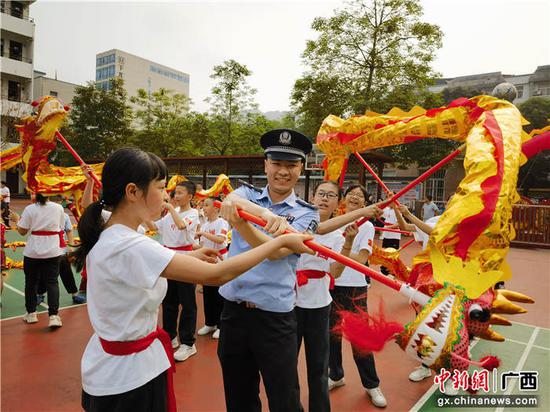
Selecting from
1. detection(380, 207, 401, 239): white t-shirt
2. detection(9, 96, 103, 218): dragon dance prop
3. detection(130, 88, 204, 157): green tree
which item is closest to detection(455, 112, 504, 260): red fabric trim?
detection(9, 96, 103, 218): dragon dance prop

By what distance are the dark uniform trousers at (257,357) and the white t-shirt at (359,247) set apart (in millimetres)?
1431

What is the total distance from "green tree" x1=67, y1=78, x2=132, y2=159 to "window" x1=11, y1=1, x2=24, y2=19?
6.81 meters

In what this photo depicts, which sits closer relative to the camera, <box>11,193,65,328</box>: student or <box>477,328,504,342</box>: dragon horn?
<box>477,328,504,342</box>: dragon horn

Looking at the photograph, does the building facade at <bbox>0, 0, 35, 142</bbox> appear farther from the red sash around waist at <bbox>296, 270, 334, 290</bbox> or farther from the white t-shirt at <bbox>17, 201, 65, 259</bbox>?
the red sash around waist at <bbox>296, 270, 334, 290</bbox>

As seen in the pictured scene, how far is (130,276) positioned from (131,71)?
162ft

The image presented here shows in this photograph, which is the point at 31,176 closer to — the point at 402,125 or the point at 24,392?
the point at 24,392

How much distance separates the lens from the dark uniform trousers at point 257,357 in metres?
1.90

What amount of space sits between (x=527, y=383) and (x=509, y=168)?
9.50ft

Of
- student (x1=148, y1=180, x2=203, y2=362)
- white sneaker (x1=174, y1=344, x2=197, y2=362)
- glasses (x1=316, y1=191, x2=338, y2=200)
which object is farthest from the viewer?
student (x1=148, y1=180, x2=203, y2=362)

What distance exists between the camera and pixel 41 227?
15.3 ft

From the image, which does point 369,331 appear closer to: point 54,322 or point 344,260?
point 344,260

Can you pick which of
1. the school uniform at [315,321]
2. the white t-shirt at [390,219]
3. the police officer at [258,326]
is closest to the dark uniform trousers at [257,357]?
the police officer at [258,326]

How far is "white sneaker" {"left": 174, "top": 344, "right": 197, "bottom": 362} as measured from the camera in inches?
152

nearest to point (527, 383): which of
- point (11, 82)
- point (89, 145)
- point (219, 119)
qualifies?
point (219, 119)
